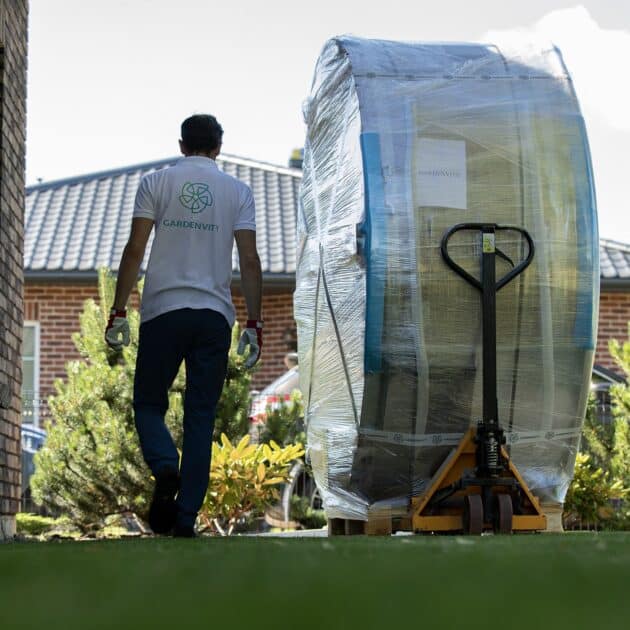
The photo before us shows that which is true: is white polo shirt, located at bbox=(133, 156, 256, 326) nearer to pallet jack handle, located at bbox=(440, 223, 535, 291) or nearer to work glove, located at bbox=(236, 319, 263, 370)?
work glove, located at bbox=(236, 319, 263, 370)

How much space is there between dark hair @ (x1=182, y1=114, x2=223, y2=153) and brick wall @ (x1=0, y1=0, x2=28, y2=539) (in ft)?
4.70

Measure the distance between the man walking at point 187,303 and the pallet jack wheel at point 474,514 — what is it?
1.19 m

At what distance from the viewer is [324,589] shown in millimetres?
2758

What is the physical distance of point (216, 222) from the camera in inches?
261

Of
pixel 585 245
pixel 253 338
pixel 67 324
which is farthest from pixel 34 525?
pixel 67 324

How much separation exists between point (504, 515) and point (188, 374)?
1.61 m

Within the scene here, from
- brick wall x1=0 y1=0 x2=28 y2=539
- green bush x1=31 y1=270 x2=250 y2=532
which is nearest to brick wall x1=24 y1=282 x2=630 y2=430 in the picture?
green bush x1=31 y1=270 x2=250 y2=532

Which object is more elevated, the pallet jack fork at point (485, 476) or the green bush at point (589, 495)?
the pallet jack fork at point (485, 476)

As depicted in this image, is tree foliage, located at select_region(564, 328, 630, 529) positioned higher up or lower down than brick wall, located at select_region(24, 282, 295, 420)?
lower down

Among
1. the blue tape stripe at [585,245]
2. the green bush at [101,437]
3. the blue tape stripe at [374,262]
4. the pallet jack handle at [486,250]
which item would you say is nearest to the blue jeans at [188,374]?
the blue tape stripe at [374,262]

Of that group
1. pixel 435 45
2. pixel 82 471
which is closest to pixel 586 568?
pixel 435 45

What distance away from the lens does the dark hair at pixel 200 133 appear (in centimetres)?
676

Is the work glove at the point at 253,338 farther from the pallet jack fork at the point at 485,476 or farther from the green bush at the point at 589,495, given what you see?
the green bush at the point at 589,495

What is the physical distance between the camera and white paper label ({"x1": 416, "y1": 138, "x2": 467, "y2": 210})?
6992 millimetres
